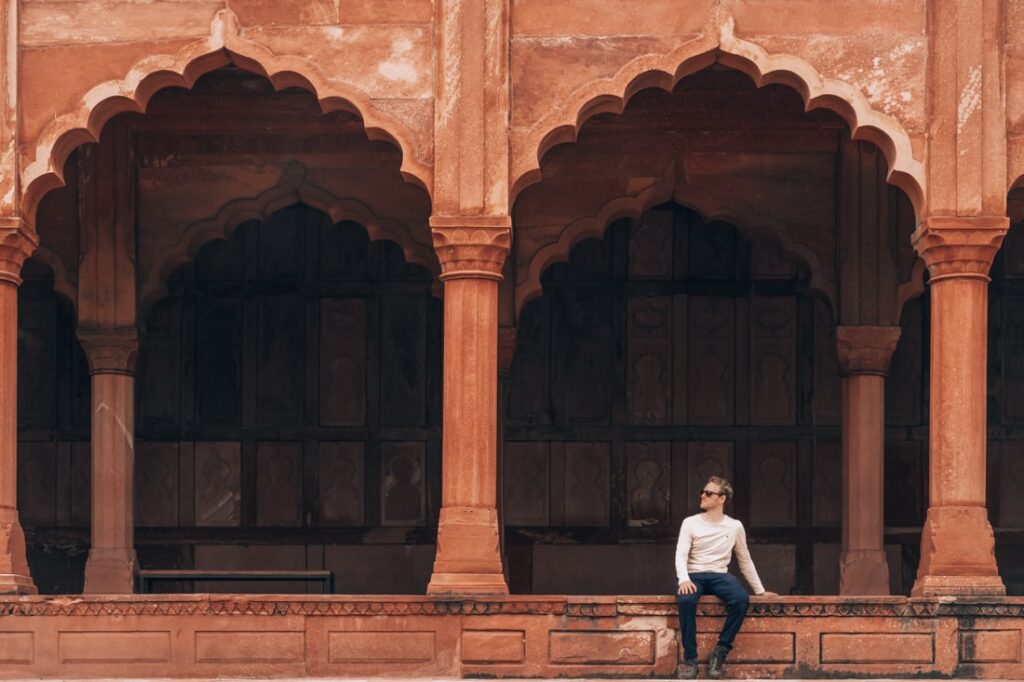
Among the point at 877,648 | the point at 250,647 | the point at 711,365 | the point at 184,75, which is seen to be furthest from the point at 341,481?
the point at 877,648

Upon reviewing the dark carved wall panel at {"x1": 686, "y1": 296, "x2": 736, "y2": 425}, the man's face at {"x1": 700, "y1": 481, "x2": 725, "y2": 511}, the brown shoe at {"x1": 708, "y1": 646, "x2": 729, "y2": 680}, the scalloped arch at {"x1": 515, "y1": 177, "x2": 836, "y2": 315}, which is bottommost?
the brown shoe at {"x1": 708, "y1": 646, "x2": 729, "y2": 680}

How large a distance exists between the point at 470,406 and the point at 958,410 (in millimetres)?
3366

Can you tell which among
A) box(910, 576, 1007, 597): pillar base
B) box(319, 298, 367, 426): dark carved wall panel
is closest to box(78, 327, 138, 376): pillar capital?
box(319, 298, 367, 426): dark carved wall panel

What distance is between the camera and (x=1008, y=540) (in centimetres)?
2000

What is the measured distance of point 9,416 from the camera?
15.4m

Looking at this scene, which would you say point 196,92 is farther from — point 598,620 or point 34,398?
point 598,620

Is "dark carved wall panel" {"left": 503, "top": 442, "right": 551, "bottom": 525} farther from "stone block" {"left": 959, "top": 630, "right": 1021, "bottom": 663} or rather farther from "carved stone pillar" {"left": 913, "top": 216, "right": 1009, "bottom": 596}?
"stone block" {"left": 959, "top": 630, "right": 1021, "bottom": 663}

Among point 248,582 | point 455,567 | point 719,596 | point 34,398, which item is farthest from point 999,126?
point 34,398

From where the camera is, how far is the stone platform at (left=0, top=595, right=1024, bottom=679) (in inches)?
574

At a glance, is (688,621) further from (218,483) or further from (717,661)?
(218,483)

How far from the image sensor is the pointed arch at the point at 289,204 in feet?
61.5

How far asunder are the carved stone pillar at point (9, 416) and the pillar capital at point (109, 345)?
276 cm

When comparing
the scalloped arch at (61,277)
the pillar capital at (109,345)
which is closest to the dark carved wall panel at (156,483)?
the pillar capital at (109,345)

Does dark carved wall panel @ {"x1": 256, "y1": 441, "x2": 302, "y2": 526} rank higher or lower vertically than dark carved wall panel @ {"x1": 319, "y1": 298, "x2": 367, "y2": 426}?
lower
